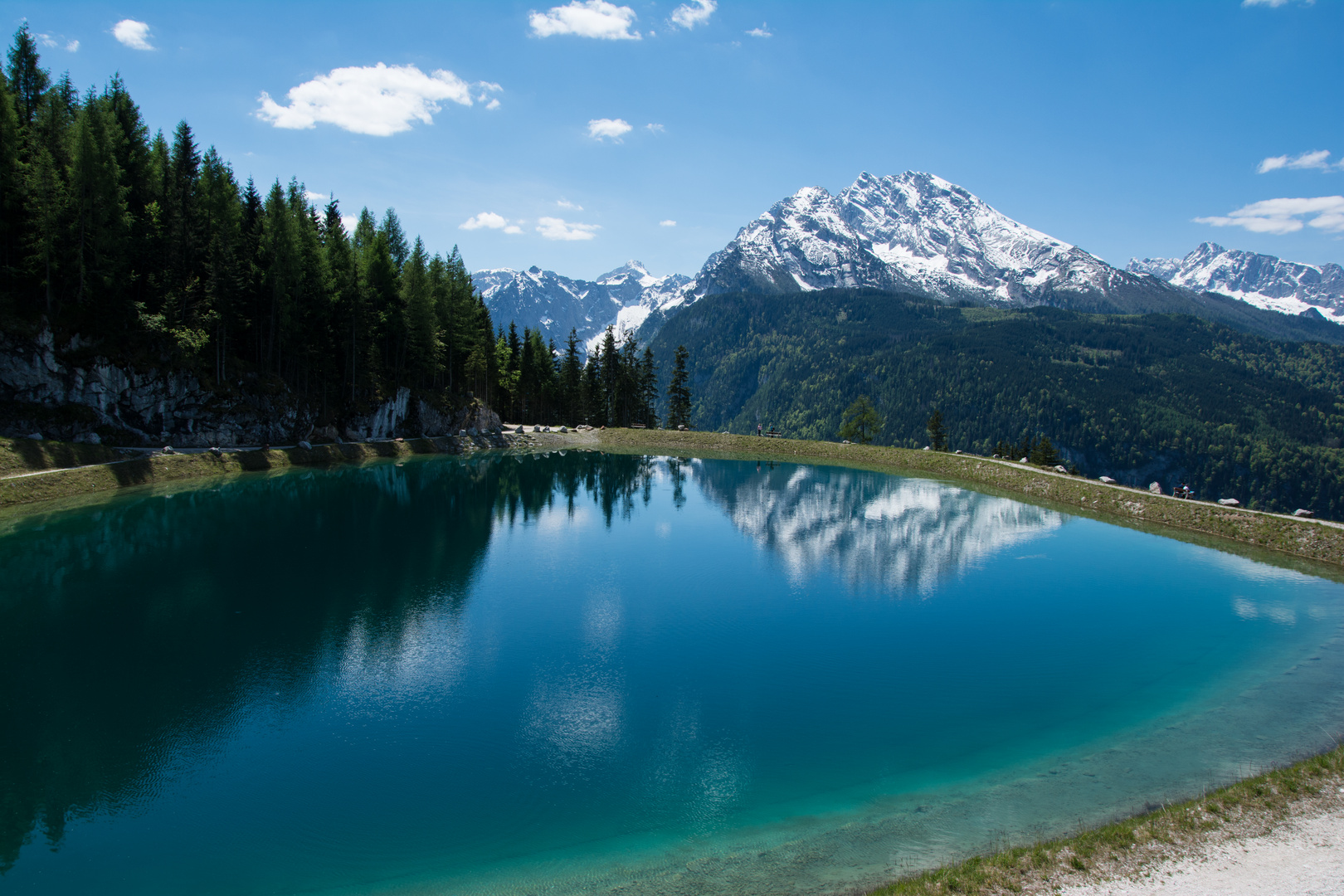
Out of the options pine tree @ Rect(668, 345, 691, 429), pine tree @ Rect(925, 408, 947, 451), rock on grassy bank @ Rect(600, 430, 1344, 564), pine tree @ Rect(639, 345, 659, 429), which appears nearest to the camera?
rock on grassy bank @ Rect(600, 430, 1344, 564)

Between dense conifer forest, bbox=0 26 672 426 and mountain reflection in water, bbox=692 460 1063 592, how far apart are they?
43.2m

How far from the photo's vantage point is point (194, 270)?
2409 inches

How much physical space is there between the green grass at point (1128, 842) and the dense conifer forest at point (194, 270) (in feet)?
219

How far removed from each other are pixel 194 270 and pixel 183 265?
3.44 ft

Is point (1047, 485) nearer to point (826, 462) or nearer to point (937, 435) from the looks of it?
point (826, 462)

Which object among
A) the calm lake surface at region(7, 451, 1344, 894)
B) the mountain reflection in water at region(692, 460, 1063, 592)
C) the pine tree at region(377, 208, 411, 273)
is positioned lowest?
the calm lake surface at region(7, 451, 1344, 894)

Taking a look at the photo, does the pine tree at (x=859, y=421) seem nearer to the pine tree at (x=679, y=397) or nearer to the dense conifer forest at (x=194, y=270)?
the pine tree at (x=679, y=397)

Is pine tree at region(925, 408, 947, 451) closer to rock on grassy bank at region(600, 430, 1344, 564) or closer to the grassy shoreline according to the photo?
rock on grassy bank at region(600, 430, 1344, 564)

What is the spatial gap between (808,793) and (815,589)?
17210 millimetres

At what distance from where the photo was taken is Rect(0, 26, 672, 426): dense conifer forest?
169 feet

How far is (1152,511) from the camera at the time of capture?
54.4 meters

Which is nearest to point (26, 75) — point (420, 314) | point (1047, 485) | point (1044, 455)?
point (420, 314)

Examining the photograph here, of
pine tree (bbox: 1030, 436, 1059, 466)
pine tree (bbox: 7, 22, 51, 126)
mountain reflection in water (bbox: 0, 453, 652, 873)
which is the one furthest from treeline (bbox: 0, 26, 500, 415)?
pine tree (bbox: 1030, 436, 1059, 466)

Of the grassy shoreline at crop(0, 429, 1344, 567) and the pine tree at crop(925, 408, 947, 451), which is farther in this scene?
the pine tree at crop(925, 408, 947, 451)
